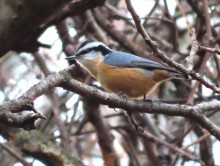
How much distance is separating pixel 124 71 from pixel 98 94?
808 millimetres

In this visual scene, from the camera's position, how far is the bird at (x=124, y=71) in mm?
2682

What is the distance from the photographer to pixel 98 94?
6.51 feet

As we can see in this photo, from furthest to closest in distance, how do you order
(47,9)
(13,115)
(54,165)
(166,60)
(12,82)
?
(12,82) → (54,165) → (47,9) → (166,60) → (13,115)

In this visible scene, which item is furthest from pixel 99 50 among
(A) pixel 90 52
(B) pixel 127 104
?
(B) pixel 127 104

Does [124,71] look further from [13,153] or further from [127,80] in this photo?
[13,153]

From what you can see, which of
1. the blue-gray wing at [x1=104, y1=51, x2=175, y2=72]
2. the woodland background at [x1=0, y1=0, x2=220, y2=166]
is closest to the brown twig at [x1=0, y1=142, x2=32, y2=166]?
the woodland background at [x1=0, y1=0, x2=220, y2=166]

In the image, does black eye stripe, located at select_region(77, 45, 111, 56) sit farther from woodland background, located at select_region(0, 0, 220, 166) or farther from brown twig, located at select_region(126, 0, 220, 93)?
brown twig, located at select_region(126, 0, 220, 93)

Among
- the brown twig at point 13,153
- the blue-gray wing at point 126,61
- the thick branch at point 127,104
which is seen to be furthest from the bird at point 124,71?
the brown twig at point 13,153

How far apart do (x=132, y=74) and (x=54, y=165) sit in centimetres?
66

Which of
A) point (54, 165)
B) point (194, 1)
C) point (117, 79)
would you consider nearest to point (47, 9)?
point (117, 79)

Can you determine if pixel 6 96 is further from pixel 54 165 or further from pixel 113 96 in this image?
pixel 113 96

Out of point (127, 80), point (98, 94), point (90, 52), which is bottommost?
point (98, 94)

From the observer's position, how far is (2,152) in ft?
12.0

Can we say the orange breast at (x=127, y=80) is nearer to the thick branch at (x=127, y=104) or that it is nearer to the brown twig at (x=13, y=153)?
the thick branch at (x=127, y=104)
